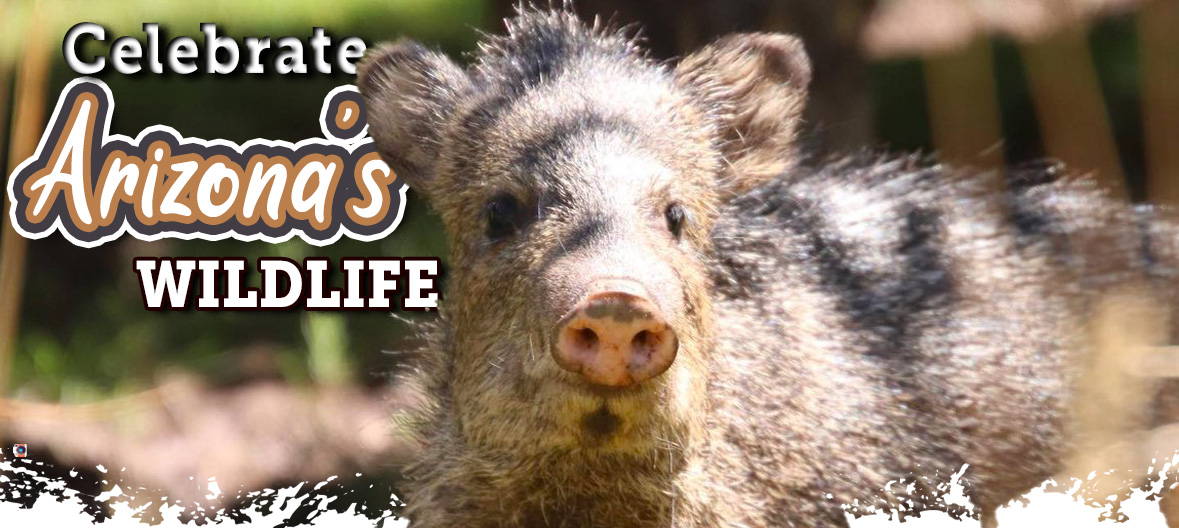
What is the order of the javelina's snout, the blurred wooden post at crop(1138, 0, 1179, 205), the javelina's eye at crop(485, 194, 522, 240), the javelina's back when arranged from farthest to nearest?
1. the blurred wooden post at crop(1138, 0, 1179, 205)
2. the javelina's back
3. the javelina's eye at crop(485, 194, 522, 240)
4. the javelina's snout

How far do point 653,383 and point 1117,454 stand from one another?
1606mm

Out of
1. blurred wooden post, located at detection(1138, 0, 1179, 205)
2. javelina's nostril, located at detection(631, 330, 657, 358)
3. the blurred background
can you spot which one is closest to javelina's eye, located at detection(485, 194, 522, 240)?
javelina's nostril, located at detection(631, 330, 657, 358)

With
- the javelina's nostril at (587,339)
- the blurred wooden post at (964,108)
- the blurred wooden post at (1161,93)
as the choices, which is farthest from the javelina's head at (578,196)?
the blurred wooden post at (1161,93)

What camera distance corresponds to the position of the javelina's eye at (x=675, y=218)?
9.30 ft

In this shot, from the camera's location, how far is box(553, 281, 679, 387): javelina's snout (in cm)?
224

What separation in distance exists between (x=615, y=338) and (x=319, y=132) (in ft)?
Result: 11.6

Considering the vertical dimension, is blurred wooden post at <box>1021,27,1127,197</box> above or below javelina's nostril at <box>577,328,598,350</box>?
above

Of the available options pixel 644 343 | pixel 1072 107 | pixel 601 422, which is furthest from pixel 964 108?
pixel 644 343

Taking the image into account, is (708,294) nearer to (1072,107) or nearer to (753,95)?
(753,95)

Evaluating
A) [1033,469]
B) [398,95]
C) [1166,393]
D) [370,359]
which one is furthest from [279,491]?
[1166,393]

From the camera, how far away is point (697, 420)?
2.80 meters

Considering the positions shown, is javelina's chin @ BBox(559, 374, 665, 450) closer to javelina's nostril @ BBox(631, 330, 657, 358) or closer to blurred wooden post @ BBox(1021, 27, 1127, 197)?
javelina's nostril @ BBox(631, 330, 657, 358)

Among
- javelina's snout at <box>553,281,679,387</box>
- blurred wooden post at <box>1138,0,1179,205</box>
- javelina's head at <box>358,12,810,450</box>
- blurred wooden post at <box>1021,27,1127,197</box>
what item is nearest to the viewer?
javelina's snout at <box>553,281,679,387</box>

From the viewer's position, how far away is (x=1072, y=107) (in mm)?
4086
